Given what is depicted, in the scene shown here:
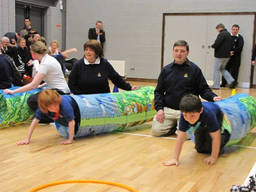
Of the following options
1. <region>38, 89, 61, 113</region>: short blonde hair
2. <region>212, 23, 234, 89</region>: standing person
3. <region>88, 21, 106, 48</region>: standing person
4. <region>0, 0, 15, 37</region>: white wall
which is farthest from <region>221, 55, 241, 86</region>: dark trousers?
<region>38, 89, 61, 113</region>: short blonde hair

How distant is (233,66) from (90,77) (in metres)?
6.87

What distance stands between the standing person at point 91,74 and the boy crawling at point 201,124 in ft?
5.23

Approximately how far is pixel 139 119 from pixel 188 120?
163cm

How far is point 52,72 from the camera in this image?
470 cm

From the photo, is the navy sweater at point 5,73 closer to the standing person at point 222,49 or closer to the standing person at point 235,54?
the standing person at point 222,49

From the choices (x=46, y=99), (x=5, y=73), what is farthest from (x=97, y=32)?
(x=46, y=99)

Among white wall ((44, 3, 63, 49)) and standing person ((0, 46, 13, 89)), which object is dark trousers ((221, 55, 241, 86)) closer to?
white wall ((44, 3, 63, 49))

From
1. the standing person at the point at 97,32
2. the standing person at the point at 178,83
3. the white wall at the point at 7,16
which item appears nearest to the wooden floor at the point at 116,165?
the standing person at the point at 178,83

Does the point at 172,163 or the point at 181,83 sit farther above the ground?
the point at 181,83

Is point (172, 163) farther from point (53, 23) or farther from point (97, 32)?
point (53, 23)

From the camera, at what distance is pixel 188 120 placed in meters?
3.11

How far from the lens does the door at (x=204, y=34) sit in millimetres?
10648

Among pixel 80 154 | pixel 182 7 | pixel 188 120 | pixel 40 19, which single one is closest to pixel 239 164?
pixel 188 120

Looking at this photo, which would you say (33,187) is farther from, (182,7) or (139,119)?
(182,7)
